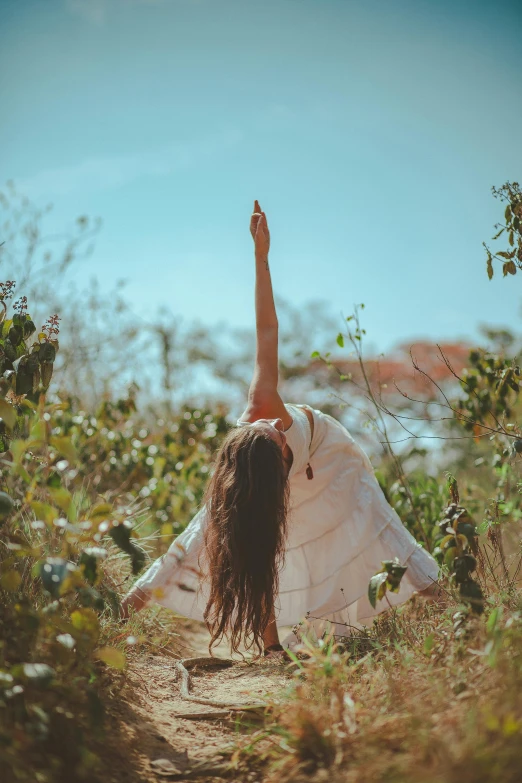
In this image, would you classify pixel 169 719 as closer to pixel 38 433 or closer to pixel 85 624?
pixel 85 624

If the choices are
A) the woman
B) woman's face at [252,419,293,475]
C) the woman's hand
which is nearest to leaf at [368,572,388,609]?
the woman

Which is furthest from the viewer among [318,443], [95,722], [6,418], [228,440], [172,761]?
[318,443]

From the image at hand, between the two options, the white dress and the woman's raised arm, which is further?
the white dress

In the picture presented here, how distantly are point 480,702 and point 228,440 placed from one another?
1.39 metres

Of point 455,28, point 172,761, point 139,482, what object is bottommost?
point 172,761

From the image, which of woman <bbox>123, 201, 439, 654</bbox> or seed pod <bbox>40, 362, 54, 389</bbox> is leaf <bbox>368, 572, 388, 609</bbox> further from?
seed pod <bbox>40, 362, 54, 389</bbox>

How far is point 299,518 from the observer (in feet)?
10.5

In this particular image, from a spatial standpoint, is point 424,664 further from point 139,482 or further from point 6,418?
point 139,482

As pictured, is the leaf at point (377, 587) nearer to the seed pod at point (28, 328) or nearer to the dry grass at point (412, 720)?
the dry grass at point (412, 720)

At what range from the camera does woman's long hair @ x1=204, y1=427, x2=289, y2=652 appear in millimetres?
2396

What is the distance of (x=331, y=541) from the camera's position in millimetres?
3180

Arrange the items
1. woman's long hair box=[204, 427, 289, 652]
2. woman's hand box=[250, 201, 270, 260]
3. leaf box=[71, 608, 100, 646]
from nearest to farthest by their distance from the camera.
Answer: leaf box=[71, 608, 100, 646], woman's long hair box=[204, 427, 289, 652], woman's hand box=[250, 201, 270, 260]

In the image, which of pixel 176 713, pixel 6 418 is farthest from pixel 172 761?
pixel 6 418

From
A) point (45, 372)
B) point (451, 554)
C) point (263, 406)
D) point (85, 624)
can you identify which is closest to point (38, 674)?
point (85, 624)
